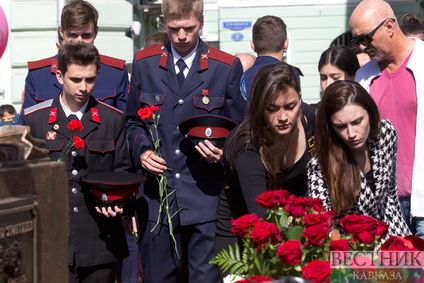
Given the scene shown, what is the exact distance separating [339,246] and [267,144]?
38.8 inches

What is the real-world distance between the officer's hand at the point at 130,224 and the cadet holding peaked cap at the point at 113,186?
15 cm

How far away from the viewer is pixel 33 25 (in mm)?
7457

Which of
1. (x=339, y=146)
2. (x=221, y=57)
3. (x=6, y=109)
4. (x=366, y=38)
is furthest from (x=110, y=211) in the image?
(x=6, y=109)

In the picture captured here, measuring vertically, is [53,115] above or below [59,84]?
below

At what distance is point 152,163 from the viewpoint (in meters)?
2.97

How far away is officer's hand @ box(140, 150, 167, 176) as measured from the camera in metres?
2.97

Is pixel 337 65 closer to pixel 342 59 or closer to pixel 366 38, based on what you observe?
pixel 342 59

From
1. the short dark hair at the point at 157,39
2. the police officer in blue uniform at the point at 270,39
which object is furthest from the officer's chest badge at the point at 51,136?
the police officer in blue uniform at the point at 270,39

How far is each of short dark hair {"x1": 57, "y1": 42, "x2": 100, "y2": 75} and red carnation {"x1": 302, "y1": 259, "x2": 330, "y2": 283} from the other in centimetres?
226

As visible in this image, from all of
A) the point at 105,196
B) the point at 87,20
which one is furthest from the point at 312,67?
the point at 105,196

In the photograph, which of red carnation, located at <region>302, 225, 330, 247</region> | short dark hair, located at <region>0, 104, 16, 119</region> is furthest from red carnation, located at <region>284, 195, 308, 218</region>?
short dark hair, located at <region>0, 104, 16, 119</region>

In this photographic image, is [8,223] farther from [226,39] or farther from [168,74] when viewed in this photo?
[226,39]

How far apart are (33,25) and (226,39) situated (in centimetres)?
696

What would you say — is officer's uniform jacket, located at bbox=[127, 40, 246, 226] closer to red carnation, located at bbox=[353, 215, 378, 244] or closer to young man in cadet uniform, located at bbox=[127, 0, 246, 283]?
young man in cadet uniform, located at bbox=[127, 0, 246, 283]
